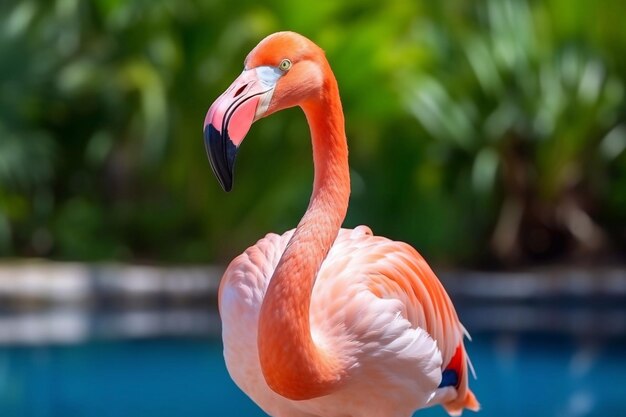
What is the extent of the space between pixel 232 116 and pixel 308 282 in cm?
44

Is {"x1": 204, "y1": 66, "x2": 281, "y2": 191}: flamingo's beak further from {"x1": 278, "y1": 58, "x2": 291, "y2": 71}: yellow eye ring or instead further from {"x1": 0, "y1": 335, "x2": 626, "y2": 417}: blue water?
{"x1": 0, "y1": 335, "x2": 626, "y2": 417}: blue water

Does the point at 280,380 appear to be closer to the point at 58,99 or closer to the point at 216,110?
the point at 216,110

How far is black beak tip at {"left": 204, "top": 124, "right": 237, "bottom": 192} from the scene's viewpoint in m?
2.18

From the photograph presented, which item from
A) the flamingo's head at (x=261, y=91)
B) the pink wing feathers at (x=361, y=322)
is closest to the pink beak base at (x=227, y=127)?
the flamingo's head at (x=261, y=91)

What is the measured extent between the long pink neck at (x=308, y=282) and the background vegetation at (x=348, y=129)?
6.04 meters

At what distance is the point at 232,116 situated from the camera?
2.24 m

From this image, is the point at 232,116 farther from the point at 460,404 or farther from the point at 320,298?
the point at 460,404

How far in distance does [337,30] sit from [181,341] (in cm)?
315

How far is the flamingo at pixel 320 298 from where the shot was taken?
2426 mm

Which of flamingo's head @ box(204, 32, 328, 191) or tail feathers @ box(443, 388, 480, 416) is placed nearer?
flamingo's head @ box(204, 32, 328, 191)

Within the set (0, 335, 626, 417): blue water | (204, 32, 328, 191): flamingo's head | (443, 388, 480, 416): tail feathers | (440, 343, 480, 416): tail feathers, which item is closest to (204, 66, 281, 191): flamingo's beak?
(204, 32, 328, 191): flamingo's head


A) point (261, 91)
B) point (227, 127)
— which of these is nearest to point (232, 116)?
point (227, 127)

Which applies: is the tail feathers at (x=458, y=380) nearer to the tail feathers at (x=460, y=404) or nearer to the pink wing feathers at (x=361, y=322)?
the tail feathers at (x=460, y=404)

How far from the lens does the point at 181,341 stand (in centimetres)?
671
